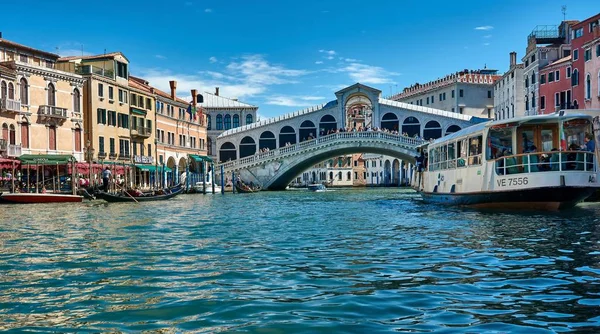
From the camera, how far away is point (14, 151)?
2488 centimetres

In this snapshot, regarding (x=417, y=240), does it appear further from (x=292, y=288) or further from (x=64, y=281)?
(x=64, y=281)

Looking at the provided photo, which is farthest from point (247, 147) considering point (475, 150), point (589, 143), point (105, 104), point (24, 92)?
point (589, 143)

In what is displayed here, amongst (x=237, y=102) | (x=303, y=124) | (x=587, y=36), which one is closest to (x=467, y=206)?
(x=587, y=36)

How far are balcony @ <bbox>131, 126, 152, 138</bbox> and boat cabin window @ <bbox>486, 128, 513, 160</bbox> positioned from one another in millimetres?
23282

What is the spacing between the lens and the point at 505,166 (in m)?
13.8

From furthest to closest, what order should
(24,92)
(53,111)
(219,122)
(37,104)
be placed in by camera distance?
(219,122) → (53,111) → (37,104) → (24,92)

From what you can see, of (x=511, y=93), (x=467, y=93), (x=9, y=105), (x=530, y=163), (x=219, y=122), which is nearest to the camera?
(x=530, y=163)

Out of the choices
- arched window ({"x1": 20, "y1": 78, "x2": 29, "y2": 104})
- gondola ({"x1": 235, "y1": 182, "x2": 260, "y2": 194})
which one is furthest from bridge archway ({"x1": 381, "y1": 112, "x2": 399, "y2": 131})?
arched window ({"x1": 20, "y1": 78, "x2": 29, "y2": 104})

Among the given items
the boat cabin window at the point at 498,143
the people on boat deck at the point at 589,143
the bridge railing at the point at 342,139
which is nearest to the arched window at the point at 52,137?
the bridge railing at the point at 342,139

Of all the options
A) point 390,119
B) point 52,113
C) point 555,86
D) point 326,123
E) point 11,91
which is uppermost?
point 555,86

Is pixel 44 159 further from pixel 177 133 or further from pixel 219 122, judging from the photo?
pixel 219 122

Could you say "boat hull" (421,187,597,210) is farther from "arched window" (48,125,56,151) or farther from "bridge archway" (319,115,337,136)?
"bridge archway" (319,115,337,136)

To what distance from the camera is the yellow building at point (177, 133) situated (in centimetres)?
3750

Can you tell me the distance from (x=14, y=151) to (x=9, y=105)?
1.79m
